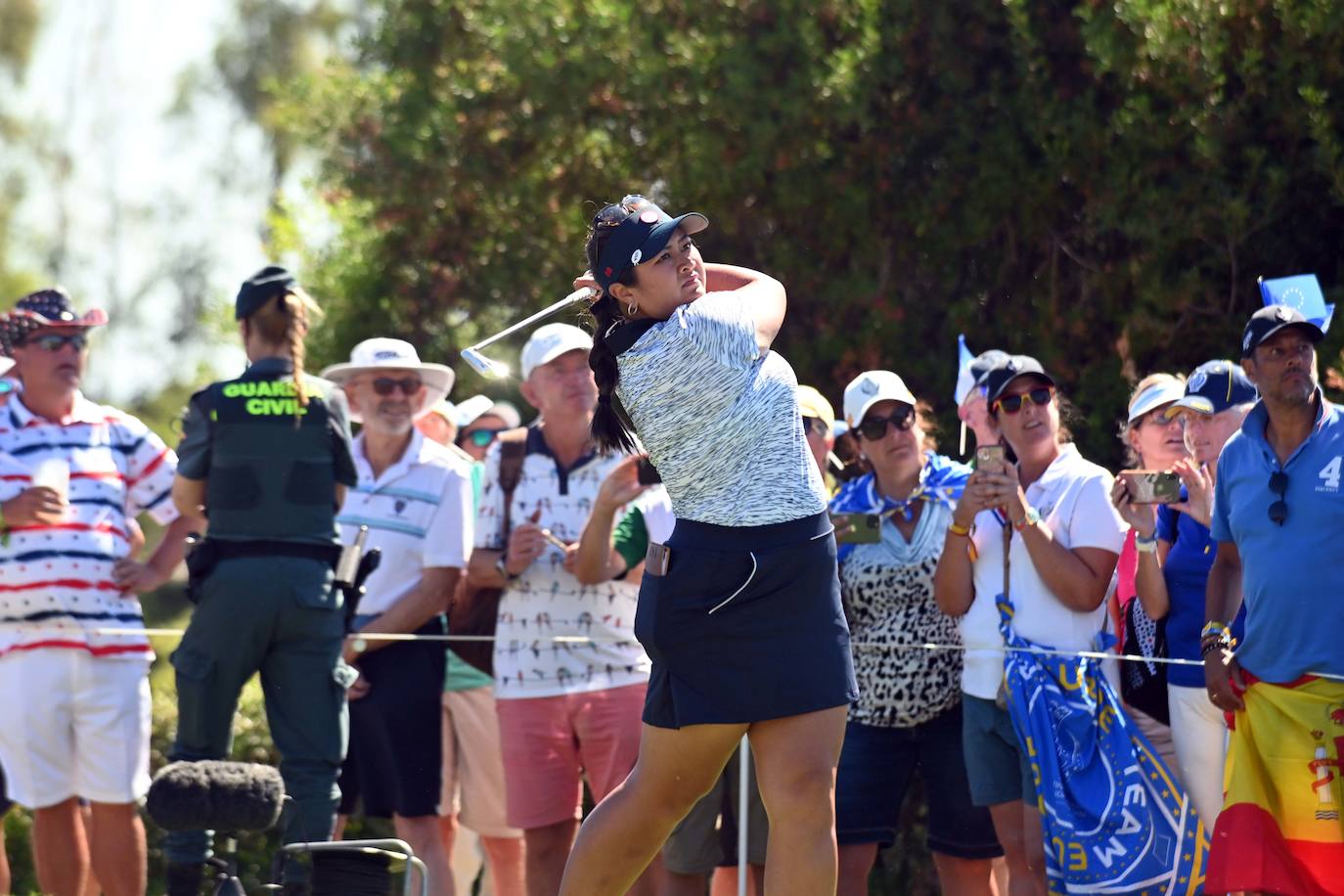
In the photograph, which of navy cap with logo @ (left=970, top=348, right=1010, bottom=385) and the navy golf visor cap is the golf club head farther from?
navy cap with logo @ (left=970, top=348, right=1010, bottom=385)

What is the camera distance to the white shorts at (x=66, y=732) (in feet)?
23.7

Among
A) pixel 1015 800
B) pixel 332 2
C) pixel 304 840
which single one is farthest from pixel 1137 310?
pixel 332 2

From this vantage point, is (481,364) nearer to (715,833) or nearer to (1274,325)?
(715,833)

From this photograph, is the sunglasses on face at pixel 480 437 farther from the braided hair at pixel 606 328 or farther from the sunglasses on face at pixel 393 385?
the braided hair at pixel 606 328

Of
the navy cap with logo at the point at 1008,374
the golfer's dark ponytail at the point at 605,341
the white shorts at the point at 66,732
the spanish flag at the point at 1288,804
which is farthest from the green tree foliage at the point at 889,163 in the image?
the golfer's dark ponytail at the point at 605,341

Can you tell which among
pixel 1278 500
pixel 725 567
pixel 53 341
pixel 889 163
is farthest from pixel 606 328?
pixel 889 163

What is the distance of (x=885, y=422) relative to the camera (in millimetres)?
6852

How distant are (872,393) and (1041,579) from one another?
0.91 metres

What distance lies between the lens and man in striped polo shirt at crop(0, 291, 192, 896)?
721 cm

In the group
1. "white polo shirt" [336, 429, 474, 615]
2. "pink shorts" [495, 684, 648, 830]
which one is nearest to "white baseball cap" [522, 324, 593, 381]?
"white polo shirt" [336, 429, 474, 615]

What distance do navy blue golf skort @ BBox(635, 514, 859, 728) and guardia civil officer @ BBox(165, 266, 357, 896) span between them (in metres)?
2.07

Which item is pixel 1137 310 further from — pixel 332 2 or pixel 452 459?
pixel 332 2

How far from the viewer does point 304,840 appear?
6.48m

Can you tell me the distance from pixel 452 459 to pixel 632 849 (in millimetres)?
3001
